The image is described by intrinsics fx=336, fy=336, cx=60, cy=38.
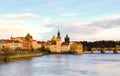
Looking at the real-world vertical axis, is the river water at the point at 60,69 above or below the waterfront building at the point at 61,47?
below

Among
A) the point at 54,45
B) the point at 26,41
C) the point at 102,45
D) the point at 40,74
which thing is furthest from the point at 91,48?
the point at 40,74

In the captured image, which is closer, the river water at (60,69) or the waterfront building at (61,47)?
the river water at (60,69)

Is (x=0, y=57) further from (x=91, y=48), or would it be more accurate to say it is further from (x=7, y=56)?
(x=91, y=48)

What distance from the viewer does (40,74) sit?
30969 millimetres

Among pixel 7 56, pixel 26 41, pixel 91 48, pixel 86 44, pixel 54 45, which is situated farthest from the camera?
pixel 86 44

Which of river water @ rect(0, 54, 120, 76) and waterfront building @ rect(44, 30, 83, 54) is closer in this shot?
river water @ rect(0, 54, 120, 76)

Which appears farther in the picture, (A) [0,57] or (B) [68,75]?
(A) [0,57]

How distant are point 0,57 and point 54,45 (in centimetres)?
6865

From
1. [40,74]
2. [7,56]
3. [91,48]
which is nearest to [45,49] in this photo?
[91,48]

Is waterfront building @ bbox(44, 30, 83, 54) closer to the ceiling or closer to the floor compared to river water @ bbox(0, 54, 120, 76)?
closer to the ceiling

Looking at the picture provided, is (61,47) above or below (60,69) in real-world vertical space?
above

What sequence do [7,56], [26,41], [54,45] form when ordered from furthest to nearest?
[54,45]
[26,41]
[7,56]

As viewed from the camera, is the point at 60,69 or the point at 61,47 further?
the point at 61,47

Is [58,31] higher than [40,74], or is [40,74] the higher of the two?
[58,31]
